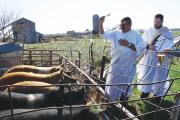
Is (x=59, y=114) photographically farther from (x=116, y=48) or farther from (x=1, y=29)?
(x=1, y=29)

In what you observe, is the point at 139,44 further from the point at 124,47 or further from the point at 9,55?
the point at 9,55

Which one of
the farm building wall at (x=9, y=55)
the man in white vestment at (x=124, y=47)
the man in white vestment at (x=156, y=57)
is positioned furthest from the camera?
the farm building wall at (x=9, y=55)

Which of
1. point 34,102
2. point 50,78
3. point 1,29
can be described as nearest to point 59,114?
point 34,102

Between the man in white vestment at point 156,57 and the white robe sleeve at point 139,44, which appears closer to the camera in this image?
the white robe sleeve at point 139,44

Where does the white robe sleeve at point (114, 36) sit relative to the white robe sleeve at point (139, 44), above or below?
above

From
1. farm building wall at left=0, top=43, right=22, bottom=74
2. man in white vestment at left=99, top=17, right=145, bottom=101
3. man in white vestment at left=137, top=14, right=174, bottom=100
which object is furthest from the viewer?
farm building wall at left=0, top=43, right=22, bottom=74

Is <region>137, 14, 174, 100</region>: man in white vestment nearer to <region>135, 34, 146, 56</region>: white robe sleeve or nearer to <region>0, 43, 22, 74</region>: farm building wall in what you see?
<region>135, 34, 146, 56</region>: white robe sleeve

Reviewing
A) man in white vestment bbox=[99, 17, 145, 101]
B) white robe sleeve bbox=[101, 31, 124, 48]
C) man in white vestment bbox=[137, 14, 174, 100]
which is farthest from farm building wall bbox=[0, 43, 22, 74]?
man in white vestment bbox=[137, 14, 174, 100]

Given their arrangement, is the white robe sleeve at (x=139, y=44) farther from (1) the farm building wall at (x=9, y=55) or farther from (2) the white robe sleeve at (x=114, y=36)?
(1) the farm building wall at (x=9, y=55)

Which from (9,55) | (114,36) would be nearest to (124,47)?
(114,36)

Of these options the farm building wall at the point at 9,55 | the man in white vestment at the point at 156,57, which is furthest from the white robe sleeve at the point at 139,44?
the farm building wall at the point at 9,55

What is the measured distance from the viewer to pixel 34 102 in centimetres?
494

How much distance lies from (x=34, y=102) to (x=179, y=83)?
8354mm

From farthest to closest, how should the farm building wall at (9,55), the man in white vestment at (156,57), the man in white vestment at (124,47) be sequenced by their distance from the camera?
the farm building wall at (9,55) → the man in white vestment at (156,57) → the man in white vestment at (124,47)
